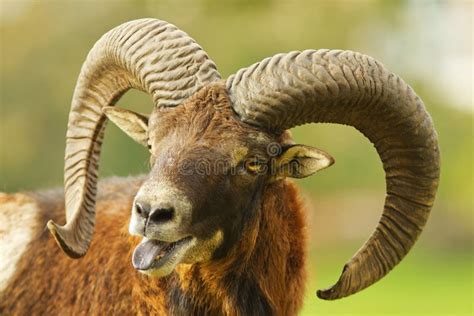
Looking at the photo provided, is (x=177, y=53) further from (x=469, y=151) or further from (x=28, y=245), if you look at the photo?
(x=469, y=151)

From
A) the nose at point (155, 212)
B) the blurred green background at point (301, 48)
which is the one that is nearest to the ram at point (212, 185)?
the nose at point (155, 212)

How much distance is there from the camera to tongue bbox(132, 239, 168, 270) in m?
7.02

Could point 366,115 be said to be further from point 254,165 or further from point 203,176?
point 203,176

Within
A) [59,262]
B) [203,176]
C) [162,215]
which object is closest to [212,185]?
[203,176]

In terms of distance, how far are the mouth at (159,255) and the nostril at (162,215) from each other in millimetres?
316

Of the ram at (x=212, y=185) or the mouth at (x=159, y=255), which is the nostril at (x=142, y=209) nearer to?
the ram at (x=212, y=185)

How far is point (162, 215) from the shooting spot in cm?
682

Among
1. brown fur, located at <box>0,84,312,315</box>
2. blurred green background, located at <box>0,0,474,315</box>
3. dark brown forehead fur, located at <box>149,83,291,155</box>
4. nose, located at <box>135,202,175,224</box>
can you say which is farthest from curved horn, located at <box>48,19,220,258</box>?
blurred green background, located at <box>0,0,474,315</box>

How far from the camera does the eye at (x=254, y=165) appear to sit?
7533 millimetres

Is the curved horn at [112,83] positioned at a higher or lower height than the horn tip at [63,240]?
higher

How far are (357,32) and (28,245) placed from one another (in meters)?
39.4

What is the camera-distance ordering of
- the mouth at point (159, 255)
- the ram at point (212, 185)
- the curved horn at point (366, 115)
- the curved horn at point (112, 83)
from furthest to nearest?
the curved horn at point (112, 83) → the curved horn at point (366, 115) → the ram at point (212, 185) → the mouth at point (159, 255)

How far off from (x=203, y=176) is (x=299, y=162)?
3.70 feet

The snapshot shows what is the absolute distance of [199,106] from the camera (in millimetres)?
7598
